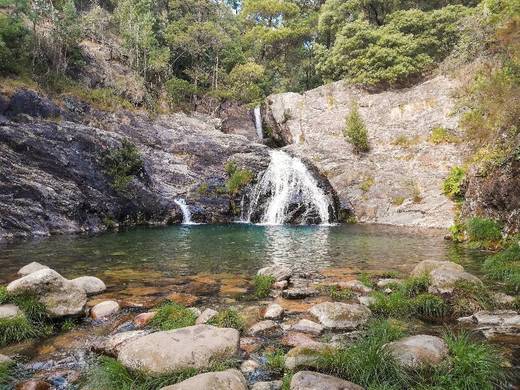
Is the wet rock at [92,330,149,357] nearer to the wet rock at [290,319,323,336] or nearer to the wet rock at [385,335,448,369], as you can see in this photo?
the wet rock at [290,319,323,336]

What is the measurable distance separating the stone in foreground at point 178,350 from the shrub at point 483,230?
11.3m

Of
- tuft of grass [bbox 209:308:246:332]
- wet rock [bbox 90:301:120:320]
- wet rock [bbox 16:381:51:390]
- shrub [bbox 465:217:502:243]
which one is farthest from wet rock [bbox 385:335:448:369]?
shrub [bbox 465:217:502:243]

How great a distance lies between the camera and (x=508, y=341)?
5.05 metres

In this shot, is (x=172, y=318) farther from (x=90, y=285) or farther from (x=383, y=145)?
(x=383, y=145)

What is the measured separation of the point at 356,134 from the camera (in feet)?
96.4

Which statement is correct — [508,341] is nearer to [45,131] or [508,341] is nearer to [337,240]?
[337,240]

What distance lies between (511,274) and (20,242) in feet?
53.7

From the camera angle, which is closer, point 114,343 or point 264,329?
point 114,343

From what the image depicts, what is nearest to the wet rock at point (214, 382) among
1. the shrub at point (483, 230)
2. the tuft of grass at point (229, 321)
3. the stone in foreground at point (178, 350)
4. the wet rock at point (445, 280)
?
the stone in foreground at point (178, 350)

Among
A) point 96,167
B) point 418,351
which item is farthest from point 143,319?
point 96,167

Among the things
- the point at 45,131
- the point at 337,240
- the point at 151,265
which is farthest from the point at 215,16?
the point at 151,265

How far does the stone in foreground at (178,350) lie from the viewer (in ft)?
13.9

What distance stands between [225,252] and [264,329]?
7.38 meters

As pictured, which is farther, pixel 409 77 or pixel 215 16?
pixel 215 16
